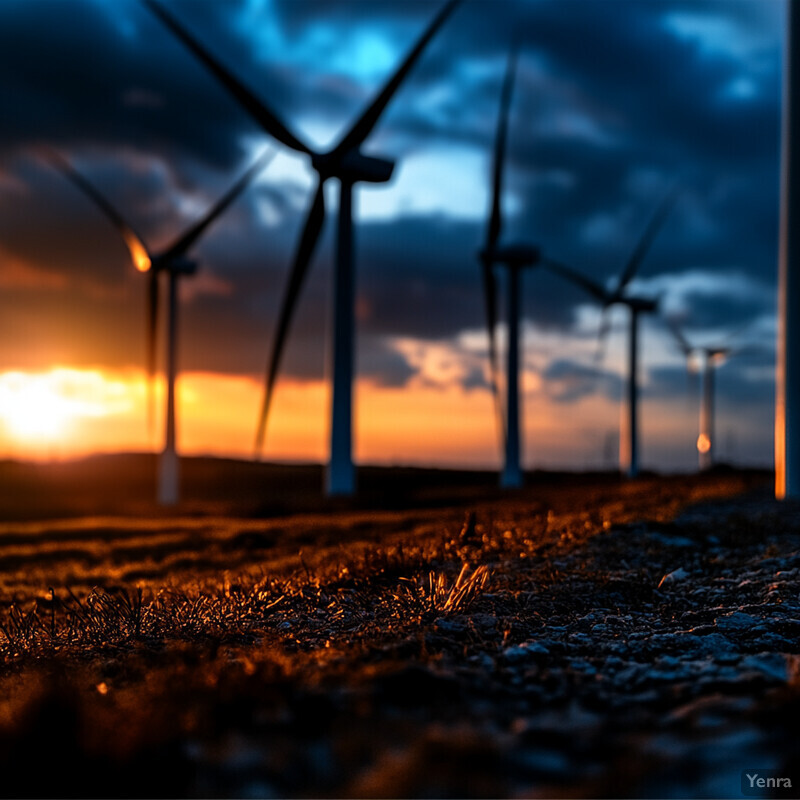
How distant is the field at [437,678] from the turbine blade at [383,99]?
78.8 ft

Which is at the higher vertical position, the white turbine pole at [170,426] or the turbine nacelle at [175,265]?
the turbine nacelle at [175,265]

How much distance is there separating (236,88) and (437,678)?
104 ft

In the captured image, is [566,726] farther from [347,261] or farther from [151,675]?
[347,261]

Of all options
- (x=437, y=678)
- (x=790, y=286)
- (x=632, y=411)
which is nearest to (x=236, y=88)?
(x=790, y=286)

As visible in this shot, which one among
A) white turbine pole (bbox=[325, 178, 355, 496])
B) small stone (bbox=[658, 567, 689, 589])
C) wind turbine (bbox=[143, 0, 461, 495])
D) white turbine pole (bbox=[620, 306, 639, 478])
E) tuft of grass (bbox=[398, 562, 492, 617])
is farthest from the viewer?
white turbine pole (bbox=[620, 306, 639, 478])

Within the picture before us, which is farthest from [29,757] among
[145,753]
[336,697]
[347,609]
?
[347,609]

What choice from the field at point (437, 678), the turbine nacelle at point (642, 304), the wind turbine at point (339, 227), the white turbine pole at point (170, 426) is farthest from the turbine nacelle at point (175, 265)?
the field at point (437, 678)

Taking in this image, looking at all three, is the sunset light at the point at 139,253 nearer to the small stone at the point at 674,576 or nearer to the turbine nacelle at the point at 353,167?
the turbine nacelle at the point at 353,167

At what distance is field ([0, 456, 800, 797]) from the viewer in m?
3.65

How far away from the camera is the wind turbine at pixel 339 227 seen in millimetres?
31734

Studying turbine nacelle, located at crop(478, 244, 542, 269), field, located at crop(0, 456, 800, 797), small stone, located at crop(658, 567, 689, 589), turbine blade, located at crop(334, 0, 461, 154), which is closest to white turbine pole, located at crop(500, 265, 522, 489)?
turbine nacelle, located at crop(478, 244, 542, 269)

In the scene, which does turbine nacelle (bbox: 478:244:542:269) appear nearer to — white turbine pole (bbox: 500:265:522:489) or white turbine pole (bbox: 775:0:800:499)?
white turbine pole (bbox: 500:265:522:489)

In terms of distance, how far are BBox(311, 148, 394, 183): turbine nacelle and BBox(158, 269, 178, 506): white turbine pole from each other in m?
19.7

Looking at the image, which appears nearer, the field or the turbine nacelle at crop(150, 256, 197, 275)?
the field
